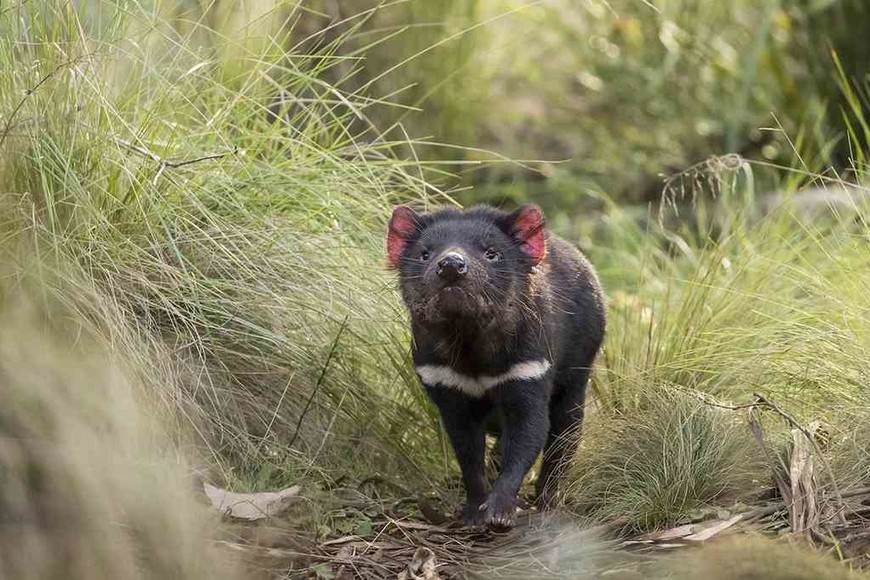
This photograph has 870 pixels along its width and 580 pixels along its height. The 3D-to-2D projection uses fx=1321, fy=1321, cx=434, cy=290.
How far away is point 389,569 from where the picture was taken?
12.2ft

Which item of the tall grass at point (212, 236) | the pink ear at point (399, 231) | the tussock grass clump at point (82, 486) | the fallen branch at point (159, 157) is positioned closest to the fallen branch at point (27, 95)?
Answer: the tall grass at point (212, 236)

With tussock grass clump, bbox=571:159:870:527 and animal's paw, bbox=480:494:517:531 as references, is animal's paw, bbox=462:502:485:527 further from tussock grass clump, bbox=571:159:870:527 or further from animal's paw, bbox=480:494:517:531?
tussock grass clump, bbox=571:159:870:527

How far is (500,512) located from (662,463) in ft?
1.61

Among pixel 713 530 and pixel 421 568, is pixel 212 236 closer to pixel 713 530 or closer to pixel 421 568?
pixel 421 568

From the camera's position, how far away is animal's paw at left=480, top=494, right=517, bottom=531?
380 cm

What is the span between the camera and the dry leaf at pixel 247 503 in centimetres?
368

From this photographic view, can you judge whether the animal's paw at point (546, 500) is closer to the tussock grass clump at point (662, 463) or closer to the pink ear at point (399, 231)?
the tussock grass clump at point (662, 463)

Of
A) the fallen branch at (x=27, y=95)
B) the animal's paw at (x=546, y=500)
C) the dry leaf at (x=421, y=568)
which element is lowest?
the animal's paw at (x=546, y=500)

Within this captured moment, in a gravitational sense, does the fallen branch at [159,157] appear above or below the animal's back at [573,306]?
above

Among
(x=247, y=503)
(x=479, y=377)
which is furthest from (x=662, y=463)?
(x=247, y=503)

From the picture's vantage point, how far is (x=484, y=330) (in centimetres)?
384

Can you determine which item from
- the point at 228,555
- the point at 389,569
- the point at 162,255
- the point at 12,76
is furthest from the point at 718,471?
the point at 12,76

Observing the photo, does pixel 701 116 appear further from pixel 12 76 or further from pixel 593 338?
pixel 12 76

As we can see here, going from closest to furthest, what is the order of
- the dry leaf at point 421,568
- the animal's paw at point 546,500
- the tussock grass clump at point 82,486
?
the tussock grass clump at point 82,486 < the dry leaf at point 421,568 < the animal's paw at point 546,500
